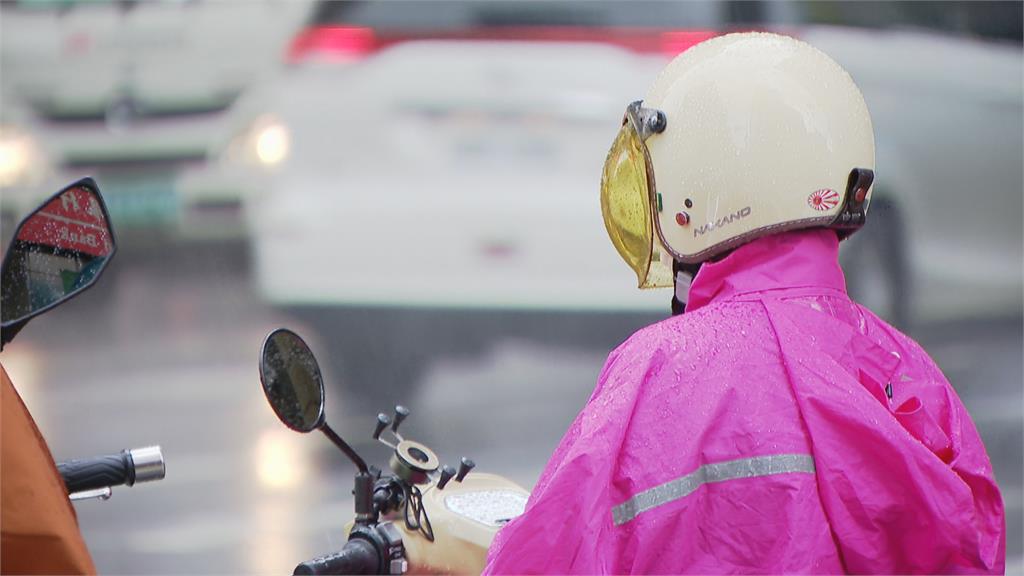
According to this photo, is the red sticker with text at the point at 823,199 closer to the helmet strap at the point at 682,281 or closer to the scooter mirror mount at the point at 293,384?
the helmet strap at the point at 682,281

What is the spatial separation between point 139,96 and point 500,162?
1977mm

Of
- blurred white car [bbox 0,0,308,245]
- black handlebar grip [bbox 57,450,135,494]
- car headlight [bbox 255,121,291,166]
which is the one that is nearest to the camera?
black handlebar grip [bbox 57,450,135,494]

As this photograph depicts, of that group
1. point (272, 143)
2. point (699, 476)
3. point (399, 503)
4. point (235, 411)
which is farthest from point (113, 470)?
point (272, 143)

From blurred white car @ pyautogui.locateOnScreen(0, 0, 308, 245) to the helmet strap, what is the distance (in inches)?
184

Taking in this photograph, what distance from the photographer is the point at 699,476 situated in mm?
1923

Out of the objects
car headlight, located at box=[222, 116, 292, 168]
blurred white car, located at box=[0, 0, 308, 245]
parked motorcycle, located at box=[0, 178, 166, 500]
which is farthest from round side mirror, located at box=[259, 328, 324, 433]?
blurred white car, located at box=[0, 0, 308, 245]

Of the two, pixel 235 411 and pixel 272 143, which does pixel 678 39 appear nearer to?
pixel 272 143

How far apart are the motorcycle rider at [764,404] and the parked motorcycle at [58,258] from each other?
65 cm

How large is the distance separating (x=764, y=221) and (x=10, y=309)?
1.06 m

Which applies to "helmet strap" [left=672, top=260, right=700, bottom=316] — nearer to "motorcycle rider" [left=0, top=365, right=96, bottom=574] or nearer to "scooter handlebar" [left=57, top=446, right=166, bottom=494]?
"scooter handlebar" [left=57, top=446, right=166, bottom=494]

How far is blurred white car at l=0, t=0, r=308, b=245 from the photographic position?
6.77 m

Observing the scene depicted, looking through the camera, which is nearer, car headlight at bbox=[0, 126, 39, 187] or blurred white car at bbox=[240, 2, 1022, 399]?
blurred white car at bbox=[240, 2, 1022, 399]

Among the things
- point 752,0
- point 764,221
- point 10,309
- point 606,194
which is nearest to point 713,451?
point 764,221

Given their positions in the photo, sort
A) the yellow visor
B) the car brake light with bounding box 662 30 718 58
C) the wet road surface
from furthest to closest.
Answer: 1. the car brake light with bounding box 662 30 718 58
2. the wet road surface
3. the yellow visor
